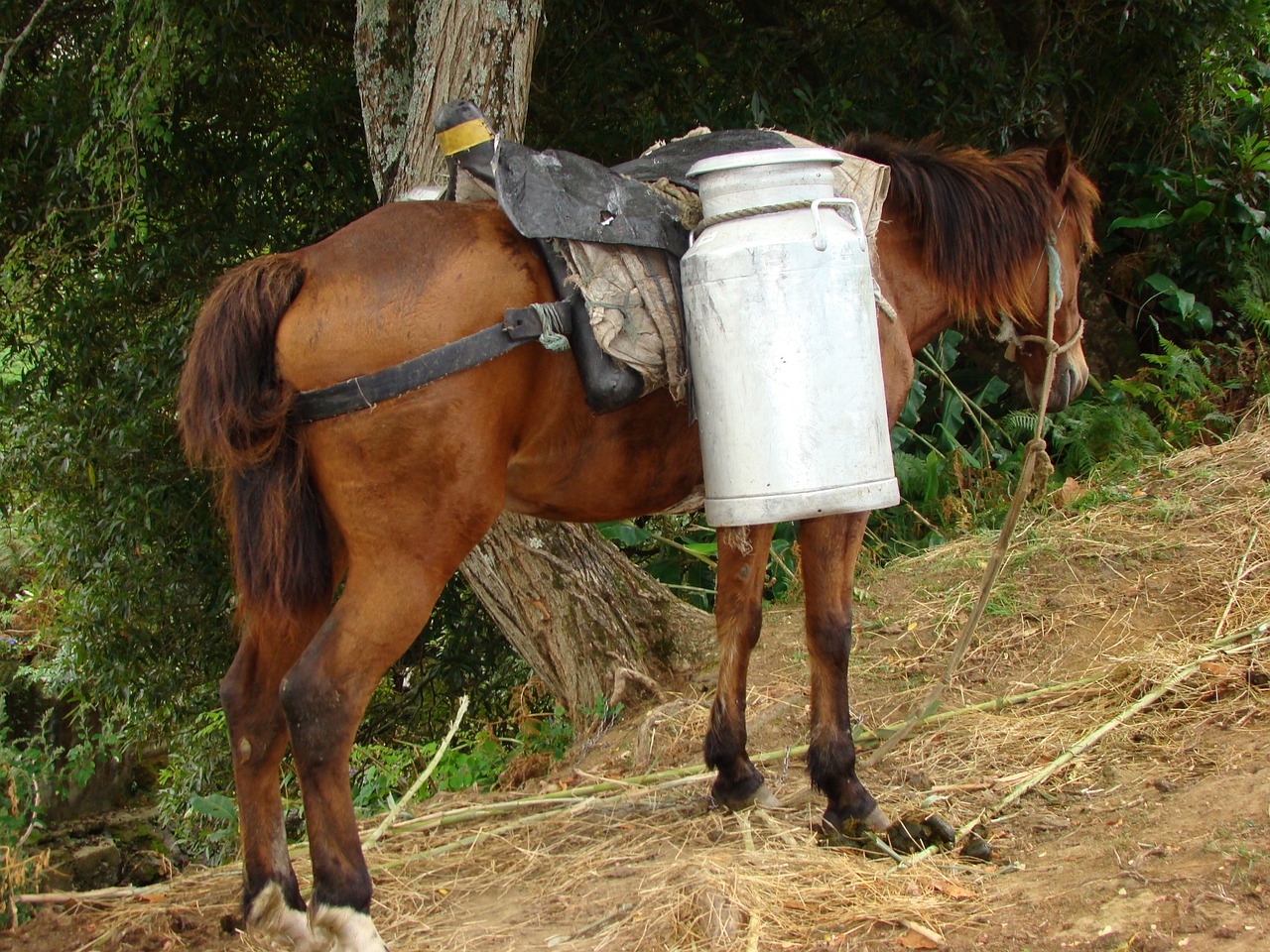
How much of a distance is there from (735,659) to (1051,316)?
1.64 meters

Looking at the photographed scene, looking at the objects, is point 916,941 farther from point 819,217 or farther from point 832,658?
point 819,217

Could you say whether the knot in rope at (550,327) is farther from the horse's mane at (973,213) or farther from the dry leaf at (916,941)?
the dry leaf at (916,941)

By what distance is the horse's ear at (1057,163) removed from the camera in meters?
3.83

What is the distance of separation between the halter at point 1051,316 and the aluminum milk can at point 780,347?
1.21m

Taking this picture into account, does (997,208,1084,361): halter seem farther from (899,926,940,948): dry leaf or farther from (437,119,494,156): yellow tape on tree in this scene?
(899,926,940,948): dry leaf

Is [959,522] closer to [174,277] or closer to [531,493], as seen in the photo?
[531,493]

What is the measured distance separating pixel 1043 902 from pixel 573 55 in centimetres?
483

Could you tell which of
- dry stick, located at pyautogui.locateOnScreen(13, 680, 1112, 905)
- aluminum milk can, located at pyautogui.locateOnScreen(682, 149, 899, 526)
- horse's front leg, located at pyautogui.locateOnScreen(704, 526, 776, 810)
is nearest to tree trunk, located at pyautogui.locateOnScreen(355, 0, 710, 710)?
dry stick, located at pyautogui.locateOnScreen(13, 680, 1112, 905)

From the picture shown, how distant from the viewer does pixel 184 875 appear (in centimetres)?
362

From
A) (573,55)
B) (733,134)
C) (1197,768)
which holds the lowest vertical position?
(1197,768)

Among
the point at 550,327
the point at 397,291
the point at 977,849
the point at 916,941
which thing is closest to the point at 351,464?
the point at 397,291

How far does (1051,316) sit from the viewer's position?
391 centimetres

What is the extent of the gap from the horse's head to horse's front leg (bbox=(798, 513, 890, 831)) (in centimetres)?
114

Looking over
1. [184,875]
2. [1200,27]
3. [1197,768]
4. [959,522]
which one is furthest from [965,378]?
[184,875]
